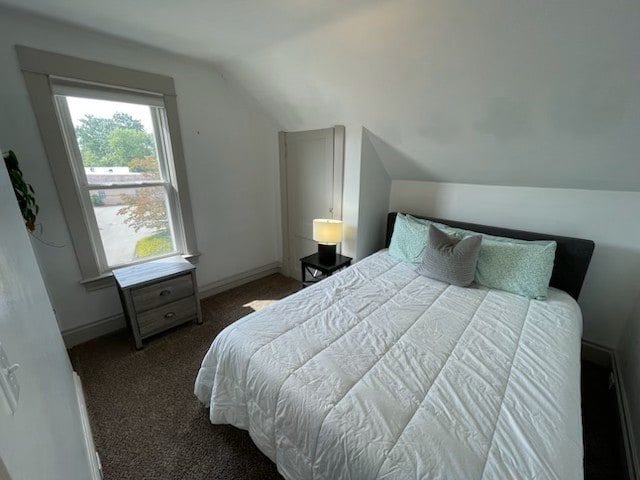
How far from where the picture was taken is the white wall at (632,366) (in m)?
1.42

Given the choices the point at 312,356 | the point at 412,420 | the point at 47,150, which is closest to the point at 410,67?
the point at 312,356

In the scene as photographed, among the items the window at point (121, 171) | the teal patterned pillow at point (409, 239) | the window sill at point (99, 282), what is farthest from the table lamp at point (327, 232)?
the window sill at point (99, 282)

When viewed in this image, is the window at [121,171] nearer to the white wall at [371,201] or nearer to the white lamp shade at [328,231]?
the white lamp shade at [328,231]

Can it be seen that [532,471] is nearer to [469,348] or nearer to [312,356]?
[469,348]

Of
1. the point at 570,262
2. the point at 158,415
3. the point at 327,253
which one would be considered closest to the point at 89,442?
the point at 158,415

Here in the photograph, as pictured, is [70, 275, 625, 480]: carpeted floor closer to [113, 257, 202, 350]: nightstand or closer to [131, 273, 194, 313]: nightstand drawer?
[113, 257, 202, 350]: nightstand

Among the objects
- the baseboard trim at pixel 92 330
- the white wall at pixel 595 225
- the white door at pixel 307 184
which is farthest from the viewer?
the white door at pixel 307 184

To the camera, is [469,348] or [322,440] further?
[469,348]

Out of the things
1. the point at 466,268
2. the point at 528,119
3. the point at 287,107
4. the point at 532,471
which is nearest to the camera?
the point at 532,471

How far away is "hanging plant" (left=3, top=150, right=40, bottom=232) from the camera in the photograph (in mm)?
1574

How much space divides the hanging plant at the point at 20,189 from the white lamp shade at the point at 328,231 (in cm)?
196

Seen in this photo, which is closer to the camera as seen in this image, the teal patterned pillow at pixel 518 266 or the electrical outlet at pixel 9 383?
the electrical outlet at pixel 9 383

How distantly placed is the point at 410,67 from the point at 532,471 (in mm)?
1971

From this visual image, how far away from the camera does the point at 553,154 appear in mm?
1790
